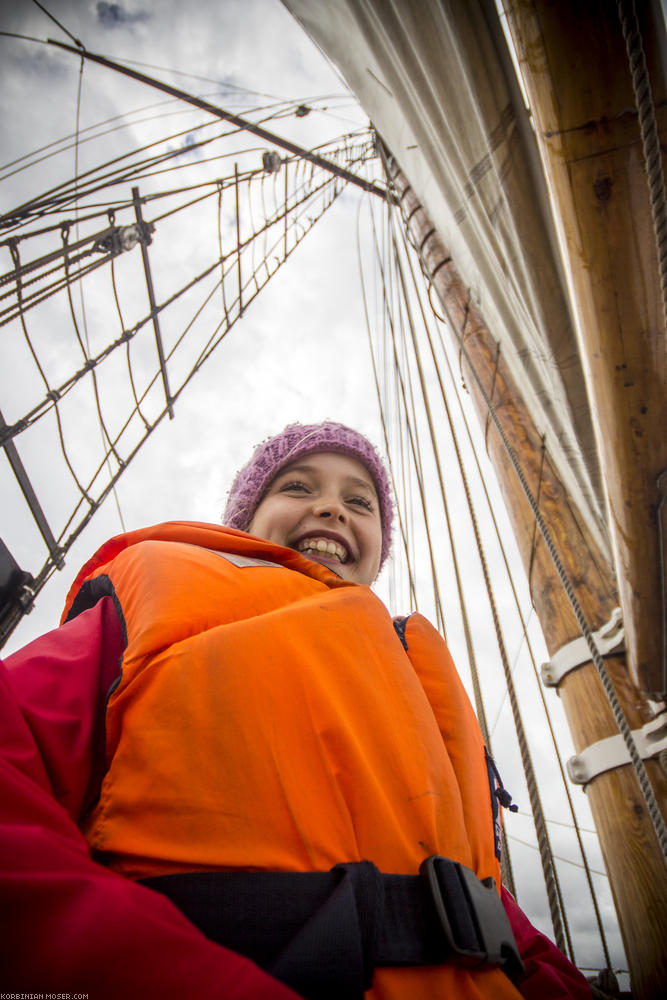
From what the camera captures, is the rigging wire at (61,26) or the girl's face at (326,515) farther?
the rigging wire at (61,26)

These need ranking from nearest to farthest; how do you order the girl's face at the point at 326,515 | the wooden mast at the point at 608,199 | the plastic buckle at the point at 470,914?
1. the plastic buckle at the point at 470,914
2. the wooden mast at the point at 608,199
3. the girl's face at the point at 326,515

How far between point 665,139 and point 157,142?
453 centimetres

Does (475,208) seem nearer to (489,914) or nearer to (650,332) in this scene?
(650,332)

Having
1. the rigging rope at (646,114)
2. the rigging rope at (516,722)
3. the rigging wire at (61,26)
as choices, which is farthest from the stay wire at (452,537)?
the rigging wire at (61,26)

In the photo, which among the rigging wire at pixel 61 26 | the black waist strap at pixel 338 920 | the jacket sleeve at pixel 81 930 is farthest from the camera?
the rigging wire at pixel 61 26

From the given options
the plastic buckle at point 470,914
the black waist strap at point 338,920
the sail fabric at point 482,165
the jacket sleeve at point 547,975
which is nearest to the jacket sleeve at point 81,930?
the black waist strap at point 338,920

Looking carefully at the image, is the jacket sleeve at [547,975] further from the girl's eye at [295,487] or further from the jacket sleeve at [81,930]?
the girl's eye at [295,487]

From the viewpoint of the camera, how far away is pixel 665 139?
95 cm

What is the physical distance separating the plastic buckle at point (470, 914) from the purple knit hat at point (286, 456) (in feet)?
5.02

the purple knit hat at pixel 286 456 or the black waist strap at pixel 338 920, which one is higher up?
the purple knit hat at pixel 286 456

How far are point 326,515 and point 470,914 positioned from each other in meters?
1.30

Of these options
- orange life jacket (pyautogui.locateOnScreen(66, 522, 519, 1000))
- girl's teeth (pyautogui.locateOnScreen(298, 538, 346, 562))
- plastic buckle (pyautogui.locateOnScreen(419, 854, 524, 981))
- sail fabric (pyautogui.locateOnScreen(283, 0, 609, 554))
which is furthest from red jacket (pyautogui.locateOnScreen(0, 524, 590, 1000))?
sail fabric (pyautogui.locateOnScreen(283, 0, 609, 554))

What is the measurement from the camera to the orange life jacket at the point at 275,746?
789 millimetres

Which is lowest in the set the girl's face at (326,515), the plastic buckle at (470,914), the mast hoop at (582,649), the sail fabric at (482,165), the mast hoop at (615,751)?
the plastic buckle at (470,914)
